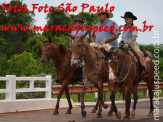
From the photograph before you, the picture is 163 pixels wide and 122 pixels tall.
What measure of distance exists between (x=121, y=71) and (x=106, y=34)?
2.01m

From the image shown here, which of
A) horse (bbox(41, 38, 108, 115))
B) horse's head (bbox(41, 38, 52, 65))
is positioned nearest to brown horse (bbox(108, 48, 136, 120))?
horse (bbox(41, 38, 108, 115))

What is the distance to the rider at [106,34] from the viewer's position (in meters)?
15.7

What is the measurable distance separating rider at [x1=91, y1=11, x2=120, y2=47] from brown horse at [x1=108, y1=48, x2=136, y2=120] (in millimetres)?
1175

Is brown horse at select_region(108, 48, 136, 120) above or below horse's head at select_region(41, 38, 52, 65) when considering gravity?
below

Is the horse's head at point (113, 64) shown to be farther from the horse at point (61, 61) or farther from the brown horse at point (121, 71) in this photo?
the horse at point (61, 61)

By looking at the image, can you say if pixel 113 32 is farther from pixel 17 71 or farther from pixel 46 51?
pixel 17 71

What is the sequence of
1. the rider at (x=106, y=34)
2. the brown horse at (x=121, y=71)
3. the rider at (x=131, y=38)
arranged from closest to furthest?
the brown horse at (x=121, y=71) → the rider at (x=131, y=38) → the rider at (x=106, y=34)

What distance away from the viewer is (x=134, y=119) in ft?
48.4

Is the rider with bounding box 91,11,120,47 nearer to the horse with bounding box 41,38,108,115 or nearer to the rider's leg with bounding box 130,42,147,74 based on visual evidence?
the rider's leg with bounding box 130,42,147,74

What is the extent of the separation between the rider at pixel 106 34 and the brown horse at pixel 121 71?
1.17 meters

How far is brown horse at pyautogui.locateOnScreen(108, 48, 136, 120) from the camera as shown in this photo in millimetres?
13945

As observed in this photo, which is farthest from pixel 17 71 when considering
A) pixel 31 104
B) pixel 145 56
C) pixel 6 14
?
pixel 6 14

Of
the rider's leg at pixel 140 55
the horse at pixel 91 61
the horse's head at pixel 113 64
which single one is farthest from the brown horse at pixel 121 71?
the rider's leg at pixel 140 55

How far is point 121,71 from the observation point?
14336 millimetres
